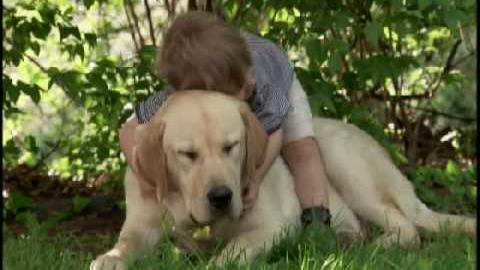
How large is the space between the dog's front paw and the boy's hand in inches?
23.3

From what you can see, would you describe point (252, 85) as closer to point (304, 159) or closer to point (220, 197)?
point (304, 159)

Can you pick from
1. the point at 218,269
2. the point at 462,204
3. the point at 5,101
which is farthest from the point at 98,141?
the point at 218,269

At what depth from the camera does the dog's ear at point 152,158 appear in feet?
12.4

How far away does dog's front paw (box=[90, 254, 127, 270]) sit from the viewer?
3465 millimetres

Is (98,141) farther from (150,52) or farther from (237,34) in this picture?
(237,34)

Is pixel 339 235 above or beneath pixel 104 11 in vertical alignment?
beneath

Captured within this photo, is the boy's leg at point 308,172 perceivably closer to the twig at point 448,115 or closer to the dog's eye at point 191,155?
the dog's eye at point 191,155

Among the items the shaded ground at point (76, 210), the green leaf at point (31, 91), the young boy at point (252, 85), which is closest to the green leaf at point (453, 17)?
the young boy at point (252, 85)

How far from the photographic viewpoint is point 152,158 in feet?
12.4

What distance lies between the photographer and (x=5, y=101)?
5129 mm

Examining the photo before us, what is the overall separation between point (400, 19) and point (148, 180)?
57.1 inches

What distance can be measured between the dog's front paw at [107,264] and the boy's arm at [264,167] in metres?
0.60

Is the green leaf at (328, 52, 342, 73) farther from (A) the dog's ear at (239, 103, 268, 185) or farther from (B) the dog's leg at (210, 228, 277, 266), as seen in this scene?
(B) the dog's leg at (210, 228, 277, 266)

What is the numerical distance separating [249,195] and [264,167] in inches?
5.6
